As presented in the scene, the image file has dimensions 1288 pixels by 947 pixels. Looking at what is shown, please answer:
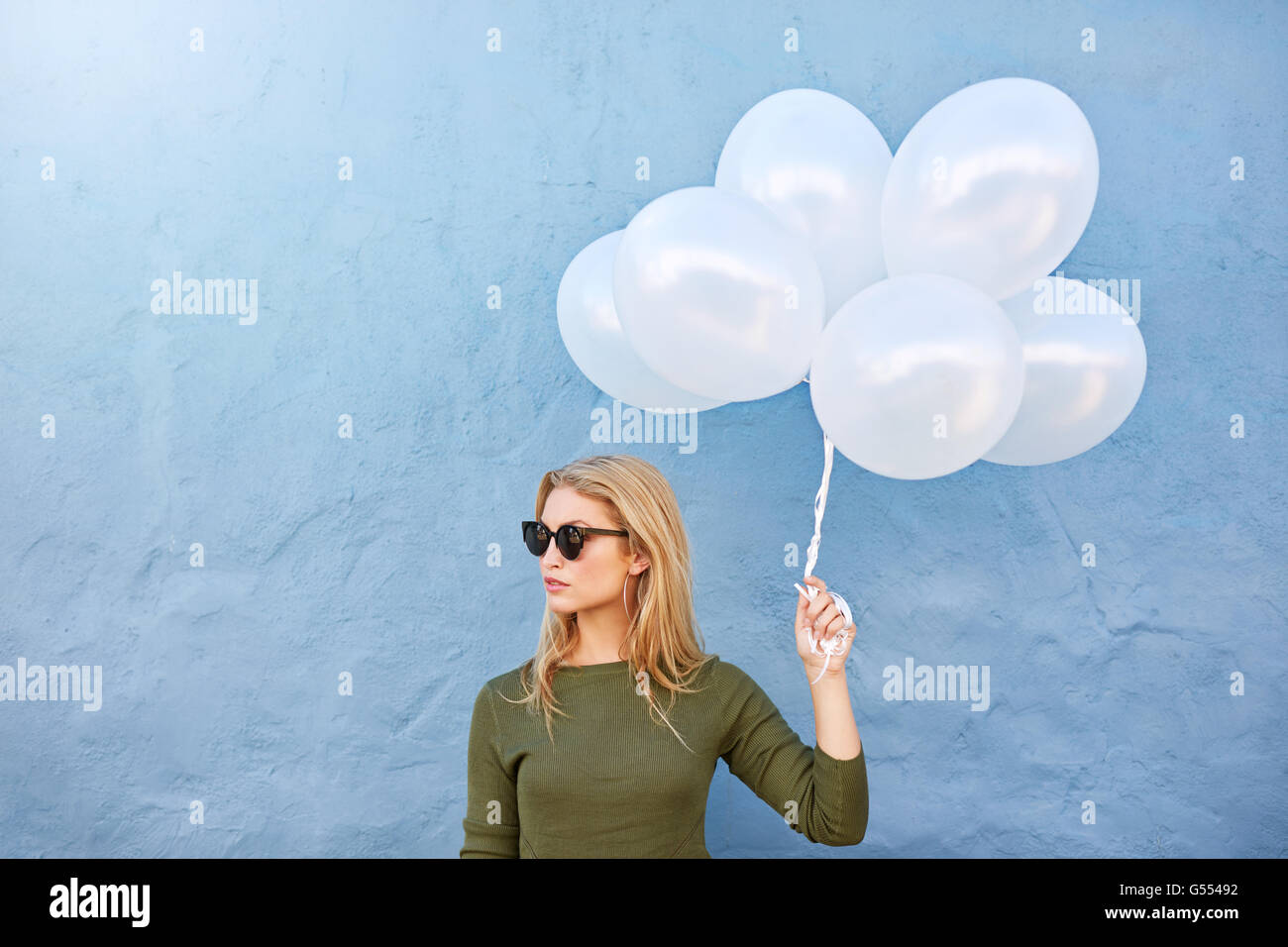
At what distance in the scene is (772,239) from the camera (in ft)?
5.40

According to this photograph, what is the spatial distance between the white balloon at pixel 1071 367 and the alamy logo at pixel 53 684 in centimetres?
227

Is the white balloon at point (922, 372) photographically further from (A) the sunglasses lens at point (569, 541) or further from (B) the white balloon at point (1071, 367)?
(A) the sunglasses lens at point (569, 541)

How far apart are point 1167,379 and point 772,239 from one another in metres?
1.47

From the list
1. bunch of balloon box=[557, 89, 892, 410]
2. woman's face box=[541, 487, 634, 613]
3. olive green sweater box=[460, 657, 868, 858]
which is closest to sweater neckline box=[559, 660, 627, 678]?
olive green sweater box=[460, 657, 868, 858]

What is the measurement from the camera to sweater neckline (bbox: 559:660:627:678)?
6.21ft

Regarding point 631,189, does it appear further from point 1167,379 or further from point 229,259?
point 1167,379

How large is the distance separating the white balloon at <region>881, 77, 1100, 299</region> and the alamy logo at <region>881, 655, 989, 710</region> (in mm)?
1206

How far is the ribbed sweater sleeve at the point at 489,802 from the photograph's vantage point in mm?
1814

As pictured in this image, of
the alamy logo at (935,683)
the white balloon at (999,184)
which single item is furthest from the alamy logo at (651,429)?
the white balloon at (999,184)

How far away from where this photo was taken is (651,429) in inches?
103

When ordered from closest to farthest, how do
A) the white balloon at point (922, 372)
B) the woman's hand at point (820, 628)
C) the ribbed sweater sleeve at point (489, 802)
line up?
the white balloon at point (922, 372)
the woman's hand at point (820, 628)
the ribbed sweater sleeve at point (489, 802)

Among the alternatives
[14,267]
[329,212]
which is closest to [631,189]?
[329,212]

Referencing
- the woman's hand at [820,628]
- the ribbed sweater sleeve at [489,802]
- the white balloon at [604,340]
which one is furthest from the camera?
the white balloon at [604,340]
